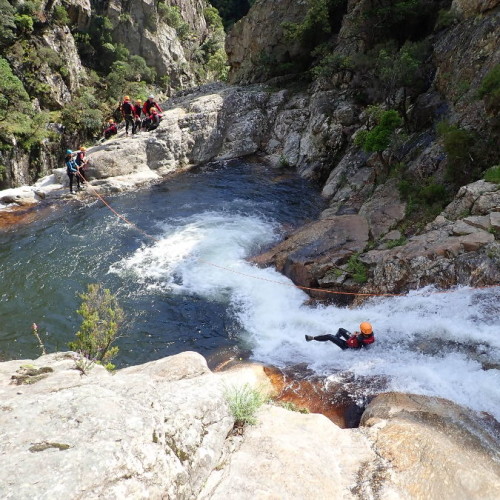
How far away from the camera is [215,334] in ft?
33.8

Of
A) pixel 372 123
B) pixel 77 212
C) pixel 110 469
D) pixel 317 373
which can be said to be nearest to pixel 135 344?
pixel 317 373

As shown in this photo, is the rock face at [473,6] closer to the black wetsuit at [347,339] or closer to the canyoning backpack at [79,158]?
the black wetsuit at [347,339]

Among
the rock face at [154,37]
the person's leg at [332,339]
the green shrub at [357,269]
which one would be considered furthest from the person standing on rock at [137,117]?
the person's leg at [332,339]

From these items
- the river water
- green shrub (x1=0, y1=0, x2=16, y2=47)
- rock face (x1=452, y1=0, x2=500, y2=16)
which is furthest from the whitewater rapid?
green shrub (x1=0, y1=0, x2=16, y2=47)

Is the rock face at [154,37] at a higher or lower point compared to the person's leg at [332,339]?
higher

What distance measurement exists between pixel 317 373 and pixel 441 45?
53.1 ft

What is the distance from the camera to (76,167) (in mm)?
18875

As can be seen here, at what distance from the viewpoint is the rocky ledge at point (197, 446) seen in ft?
10.9

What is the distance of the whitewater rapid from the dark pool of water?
26.1 inches

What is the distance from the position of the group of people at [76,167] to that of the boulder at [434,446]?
681 inches

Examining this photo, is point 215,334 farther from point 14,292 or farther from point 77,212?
point 77,212

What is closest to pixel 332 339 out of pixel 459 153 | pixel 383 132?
pixel 459 153

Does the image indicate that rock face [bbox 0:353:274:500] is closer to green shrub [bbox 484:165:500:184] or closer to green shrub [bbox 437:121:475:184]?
green shrub [bbox 484:165:500:184]

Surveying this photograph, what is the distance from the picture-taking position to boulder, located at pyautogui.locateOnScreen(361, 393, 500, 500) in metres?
4.60
